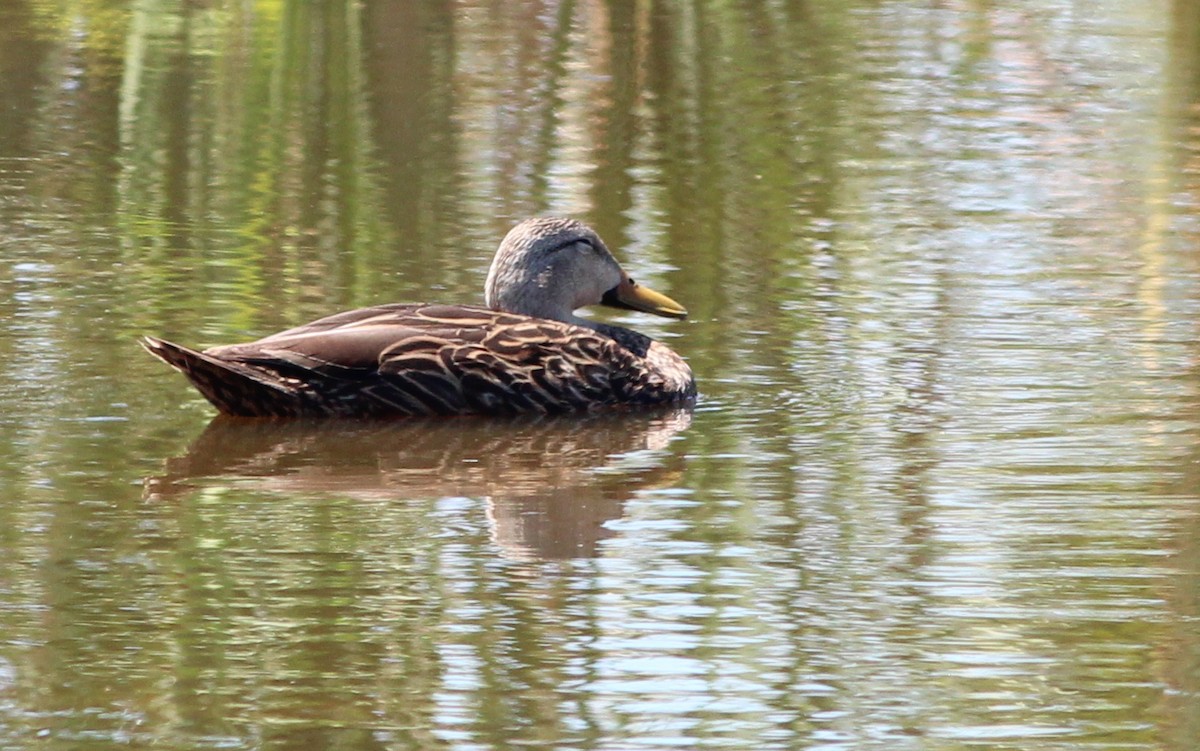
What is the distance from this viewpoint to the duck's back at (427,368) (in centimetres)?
923

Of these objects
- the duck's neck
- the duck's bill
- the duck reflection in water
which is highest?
the duck's bill

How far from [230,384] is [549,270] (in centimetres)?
164

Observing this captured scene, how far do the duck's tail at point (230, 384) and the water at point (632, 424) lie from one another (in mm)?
91

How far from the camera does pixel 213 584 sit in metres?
6.94

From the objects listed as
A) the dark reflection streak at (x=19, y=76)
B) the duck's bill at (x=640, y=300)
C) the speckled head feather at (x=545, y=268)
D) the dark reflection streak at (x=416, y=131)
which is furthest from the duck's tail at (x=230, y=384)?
the dark reflection streak at (x=19, y=76)

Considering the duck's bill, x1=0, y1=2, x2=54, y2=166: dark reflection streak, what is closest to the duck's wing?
the duck's bill

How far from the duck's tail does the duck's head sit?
49.8 inches

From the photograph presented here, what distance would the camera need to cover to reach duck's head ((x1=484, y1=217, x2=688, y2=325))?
402 inches

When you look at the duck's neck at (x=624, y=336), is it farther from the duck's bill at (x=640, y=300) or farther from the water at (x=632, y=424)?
the water at (x=632, y=424)

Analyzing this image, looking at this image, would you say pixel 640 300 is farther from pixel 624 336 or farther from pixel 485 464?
pixel 485 464

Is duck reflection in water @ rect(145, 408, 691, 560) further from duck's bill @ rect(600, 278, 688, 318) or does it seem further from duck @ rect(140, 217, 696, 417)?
duck's bill @ rect(600, 278, 688, 318)

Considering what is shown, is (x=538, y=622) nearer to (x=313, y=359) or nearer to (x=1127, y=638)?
(x=1127, y=638)

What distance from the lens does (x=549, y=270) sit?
1024 centimetres

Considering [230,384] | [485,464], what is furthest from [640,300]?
[230,384]
